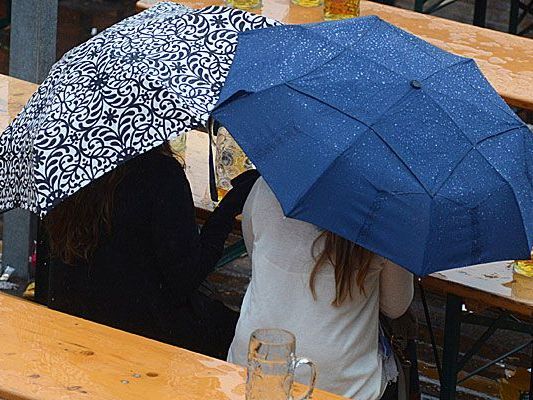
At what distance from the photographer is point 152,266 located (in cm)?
323

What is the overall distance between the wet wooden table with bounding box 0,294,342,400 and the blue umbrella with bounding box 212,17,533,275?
406 millimetres

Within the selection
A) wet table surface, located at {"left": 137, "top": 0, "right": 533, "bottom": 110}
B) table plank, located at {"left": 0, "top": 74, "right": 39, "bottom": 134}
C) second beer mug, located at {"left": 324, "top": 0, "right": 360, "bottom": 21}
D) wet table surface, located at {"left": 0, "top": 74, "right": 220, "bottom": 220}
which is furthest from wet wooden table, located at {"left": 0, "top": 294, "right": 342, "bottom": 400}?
second beer mug, located at {"left": 324, "top": 0, "right": 360, "bottom": 21}

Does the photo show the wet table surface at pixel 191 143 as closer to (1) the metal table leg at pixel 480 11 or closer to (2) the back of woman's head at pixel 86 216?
(2) the back of woman's head at pixel 86 216

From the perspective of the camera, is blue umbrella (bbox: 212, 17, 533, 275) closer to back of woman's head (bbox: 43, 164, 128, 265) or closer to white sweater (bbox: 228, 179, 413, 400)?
white sweater (bbox: 228, 179, 413, 400)

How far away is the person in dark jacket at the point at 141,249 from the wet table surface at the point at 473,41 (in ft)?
3.93

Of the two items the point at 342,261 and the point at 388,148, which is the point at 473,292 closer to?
the point at 342,261

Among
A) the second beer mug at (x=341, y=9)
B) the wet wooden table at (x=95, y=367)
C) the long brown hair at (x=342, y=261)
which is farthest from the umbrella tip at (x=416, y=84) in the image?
the second beer mug at (x=341, y=9)

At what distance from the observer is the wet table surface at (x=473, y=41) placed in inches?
158

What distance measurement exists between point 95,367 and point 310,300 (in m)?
0.57

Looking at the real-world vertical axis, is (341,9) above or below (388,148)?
below

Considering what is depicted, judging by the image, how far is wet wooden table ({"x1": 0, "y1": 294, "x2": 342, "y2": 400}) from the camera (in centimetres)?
242

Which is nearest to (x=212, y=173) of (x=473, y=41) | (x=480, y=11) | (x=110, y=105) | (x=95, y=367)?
(x=110, y=105)

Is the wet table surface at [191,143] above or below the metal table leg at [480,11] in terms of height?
above

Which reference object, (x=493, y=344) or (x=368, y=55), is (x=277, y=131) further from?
(x=493, y=344)
